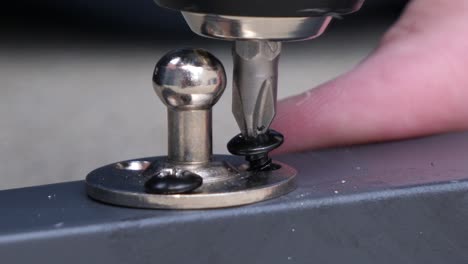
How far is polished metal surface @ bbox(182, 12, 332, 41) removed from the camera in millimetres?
646

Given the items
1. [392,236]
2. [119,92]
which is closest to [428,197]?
[392,236]

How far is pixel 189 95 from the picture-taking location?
67cm

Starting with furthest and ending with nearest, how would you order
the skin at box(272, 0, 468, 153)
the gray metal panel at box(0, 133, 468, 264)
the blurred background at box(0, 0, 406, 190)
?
the blurred background at box(0, 0, 406, 190)
the skin at box(272, 0, 468, 153)
the gray metal panel at box(0, 133, 468, 264)

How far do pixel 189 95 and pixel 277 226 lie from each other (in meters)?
0.09

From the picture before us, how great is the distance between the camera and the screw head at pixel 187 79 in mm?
666

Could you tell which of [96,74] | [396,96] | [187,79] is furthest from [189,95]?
[96,74]

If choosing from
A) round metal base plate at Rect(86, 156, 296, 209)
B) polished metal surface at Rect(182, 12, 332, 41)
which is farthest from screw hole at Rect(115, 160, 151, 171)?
polished metal surface at Rect(182, 12, 332, 41)

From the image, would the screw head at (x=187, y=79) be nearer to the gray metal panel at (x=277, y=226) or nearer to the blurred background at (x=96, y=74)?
the gray metal panel at (x=277, y=226)

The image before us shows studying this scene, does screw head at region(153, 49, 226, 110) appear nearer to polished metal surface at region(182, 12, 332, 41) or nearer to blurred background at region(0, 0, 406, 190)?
polished metal surface at region(182, 12, 332, 41)

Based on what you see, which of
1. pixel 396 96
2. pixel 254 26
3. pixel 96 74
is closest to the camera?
pixel 254 26

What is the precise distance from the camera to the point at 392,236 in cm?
68

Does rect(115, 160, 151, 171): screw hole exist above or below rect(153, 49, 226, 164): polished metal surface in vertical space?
below

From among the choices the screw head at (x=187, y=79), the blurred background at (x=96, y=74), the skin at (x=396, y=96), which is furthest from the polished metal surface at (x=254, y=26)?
the blurred background at (x=96, y=74)

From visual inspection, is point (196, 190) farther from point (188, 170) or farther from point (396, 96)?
point (396, 96)
